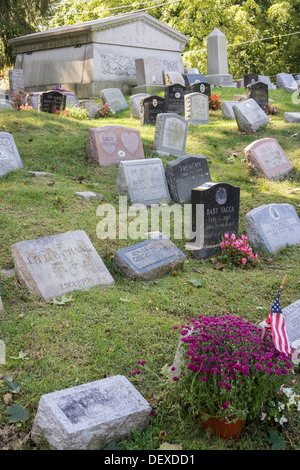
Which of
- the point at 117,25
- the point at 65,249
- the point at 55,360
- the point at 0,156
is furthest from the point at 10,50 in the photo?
the point at 55,360

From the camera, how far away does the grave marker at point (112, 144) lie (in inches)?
343

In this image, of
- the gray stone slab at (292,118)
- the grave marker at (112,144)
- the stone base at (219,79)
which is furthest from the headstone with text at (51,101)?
the stone base at (219,79)

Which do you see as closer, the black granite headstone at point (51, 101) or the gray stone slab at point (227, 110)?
the black granite headstone at point (51, 101)

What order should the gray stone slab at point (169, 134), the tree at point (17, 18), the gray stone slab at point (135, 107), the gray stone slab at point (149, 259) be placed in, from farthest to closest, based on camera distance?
the tree at point (17, 18)
the gray stone slab at point (135, 107)
the gray stone slab at point (169, 134)
the gray stone slab at point (149, 259)

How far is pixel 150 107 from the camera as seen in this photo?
12.4 metres

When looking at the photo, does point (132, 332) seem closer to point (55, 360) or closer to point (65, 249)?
point (55, 360)

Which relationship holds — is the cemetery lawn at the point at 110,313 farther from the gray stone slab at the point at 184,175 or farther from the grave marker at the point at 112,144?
the gray stone slab at the point at 184,175

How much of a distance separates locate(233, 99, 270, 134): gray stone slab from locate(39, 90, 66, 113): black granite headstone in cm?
482

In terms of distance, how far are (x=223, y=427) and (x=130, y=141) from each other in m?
6.95

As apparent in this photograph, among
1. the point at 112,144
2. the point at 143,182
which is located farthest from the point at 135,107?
the point at 143,182

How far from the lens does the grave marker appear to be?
8719 mm

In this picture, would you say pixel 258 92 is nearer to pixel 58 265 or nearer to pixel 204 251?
pixel 204 251

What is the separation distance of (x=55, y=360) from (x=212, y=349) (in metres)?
1.26

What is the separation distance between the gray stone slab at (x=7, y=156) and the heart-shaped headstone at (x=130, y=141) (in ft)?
6.92
